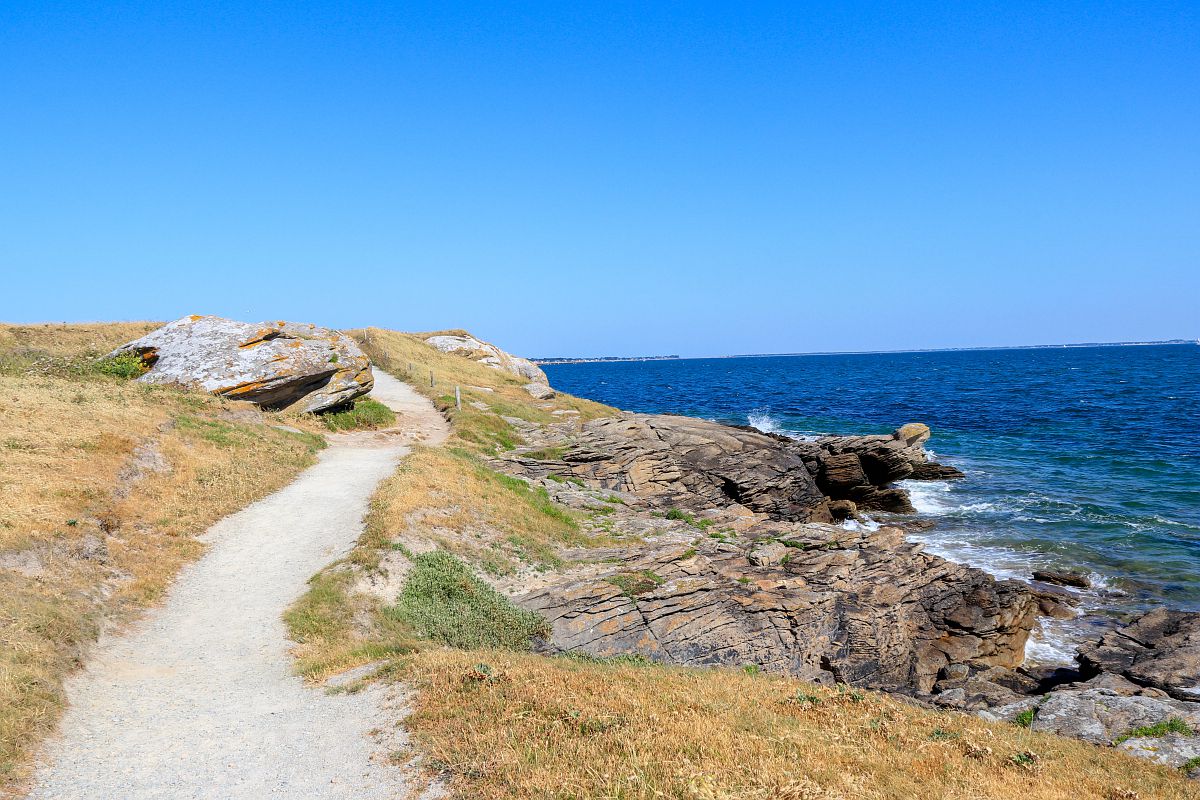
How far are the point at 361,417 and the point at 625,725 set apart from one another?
95.8 ft

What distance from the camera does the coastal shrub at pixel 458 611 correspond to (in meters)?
15.1

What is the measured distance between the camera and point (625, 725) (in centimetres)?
Answer: 929

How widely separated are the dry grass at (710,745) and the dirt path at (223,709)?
117cm

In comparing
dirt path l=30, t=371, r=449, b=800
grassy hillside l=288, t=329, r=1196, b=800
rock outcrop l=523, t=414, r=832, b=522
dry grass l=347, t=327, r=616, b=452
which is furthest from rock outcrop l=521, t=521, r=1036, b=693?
dry grass l=347, t=327, r=616, b=452

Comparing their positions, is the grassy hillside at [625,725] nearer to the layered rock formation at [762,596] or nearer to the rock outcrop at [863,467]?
the layered rock formation at [762,596]

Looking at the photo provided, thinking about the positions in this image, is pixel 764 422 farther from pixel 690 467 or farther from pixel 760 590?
pixel 760 590

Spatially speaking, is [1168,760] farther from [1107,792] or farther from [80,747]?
[80,747]

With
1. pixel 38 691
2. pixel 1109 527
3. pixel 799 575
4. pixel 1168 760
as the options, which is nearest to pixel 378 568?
pixel 38 691

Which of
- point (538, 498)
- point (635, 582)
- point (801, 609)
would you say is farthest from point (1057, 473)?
point (635, 582)

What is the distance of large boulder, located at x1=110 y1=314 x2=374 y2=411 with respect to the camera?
Answer: 31.2 meters

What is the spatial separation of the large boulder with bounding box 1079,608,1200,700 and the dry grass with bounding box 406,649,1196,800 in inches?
350

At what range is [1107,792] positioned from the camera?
9.24 m

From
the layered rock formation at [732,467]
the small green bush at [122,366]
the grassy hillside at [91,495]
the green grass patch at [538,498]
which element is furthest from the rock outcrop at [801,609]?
the small green bush at [122,366]

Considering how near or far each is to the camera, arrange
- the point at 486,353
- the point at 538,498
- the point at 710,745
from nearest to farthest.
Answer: the point at 710,745 → the point at 538,498 → the point at 486,353
